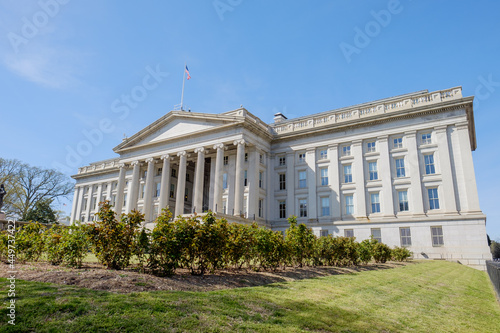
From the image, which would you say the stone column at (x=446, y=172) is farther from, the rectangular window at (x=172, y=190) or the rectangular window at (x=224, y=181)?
the rectangular window at (x=172, y=190)

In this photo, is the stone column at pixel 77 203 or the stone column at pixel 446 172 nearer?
the stone column at pixel 446 172

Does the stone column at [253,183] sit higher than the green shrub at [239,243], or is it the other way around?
the stone column at [253,183]

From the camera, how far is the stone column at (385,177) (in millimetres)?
35344

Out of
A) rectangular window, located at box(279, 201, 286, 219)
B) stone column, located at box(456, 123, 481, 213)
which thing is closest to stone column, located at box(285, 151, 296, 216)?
rectangular window, located at box(279, 201, 286, 219)

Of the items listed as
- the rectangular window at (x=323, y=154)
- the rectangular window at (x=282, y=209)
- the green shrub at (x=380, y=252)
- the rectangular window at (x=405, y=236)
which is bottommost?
the green shrub at (x=380, y=252)

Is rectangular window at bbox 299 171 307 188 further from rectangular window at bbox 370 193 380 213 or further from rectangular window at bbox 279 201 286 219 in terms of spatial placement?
rectangular window at bbox 370 193 380 213

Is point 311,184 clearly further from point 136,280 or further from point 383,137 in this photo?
point 136,280

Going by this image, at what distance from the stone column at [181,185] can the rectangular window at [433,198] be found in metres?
29.0

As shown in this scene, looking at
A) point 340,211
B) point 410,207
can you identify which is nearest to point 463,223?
point 410,207

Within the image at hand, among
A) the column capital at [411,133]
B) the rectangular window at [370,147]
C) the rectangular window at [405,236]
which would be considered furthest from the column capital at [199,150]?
the rectangular window at [405,236]

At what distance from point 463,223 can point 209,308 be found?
32.6 metres

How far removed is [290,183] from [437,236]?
1766 cm

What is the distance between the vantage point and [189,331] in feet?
18.2

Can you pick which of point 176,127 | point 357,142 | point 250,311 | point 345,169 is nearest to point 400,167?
point 357,142
